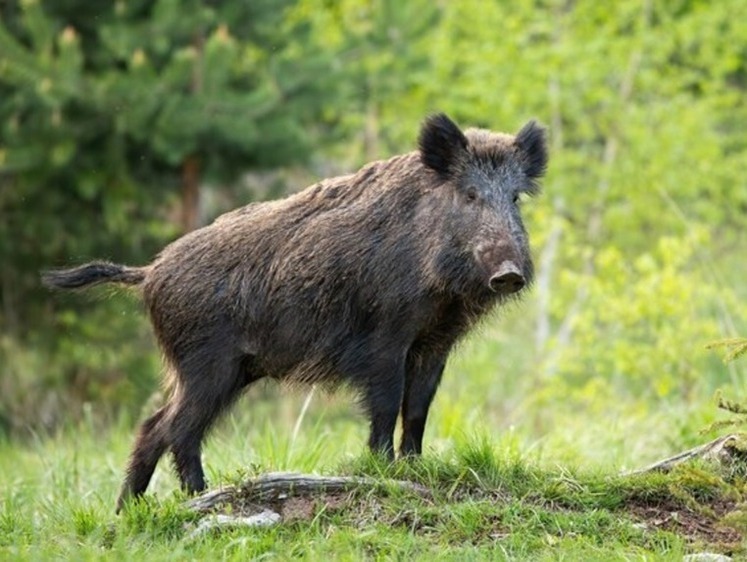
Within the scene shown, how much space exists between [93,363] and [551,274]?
23.0 ft

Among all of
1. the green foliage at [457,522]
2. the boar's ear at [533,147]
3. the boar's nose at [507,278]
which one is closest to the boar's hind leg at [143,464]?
the green foliage at [457,522]

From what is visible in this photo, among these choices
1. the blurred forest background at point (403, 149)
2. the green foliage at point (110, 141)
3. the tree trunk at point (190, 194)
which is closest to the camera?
the blurred forest background at point (403, 149)

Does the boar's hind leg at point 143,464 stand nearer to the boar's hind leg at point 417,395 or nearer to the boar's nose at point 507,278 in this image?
the boar's hind leg at point 417,395

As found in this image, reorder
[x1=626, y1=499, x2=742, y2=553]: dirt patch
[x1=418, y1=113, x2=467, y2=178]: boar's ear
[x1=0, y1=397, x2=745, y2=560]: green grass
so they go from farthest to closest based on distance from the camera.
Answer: [x1=418, y1=113, x2=467, y2=178]: boar's ear, [x1=626, y1=499, x2=742, y2=553]: dirt patch, [x1=0, y1=397, x2=745, y2=560]: green grass

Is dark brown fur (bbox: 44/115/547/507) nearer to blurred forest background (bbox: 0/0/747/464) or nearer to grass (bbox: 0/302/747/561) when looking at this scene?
grass (bbox: 0/302/747/561)

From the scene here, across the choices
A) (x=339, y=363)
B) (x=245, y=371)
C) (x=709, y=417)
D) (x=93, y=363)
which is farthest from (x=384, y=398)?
(x=93, y=363)

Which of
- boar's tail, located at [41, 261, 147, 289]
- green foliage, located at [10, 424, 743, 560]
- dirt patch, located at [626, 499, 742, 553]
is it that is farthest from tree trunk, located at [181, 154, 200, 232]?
dirt patch, located at [626, 499, 742, 553]

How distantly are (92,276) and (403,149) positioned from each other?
12953 millimetres

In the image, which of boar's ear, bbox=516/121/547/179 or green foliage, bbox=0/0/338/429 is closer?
boar's ear, bbox=516/121/547/179

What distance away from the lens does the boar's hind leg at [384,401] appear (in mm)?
6668

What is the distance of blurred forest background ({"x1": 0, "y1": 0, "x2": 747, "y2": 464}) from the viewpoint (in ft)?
41.4

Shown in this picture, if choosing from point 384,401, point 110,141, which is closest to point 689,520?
point 384,401

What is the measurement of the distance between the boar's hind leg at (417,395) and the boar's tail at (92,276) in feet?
5.01

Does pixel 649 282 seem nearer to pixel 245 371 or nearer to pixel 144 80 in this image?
pixel 144 80
